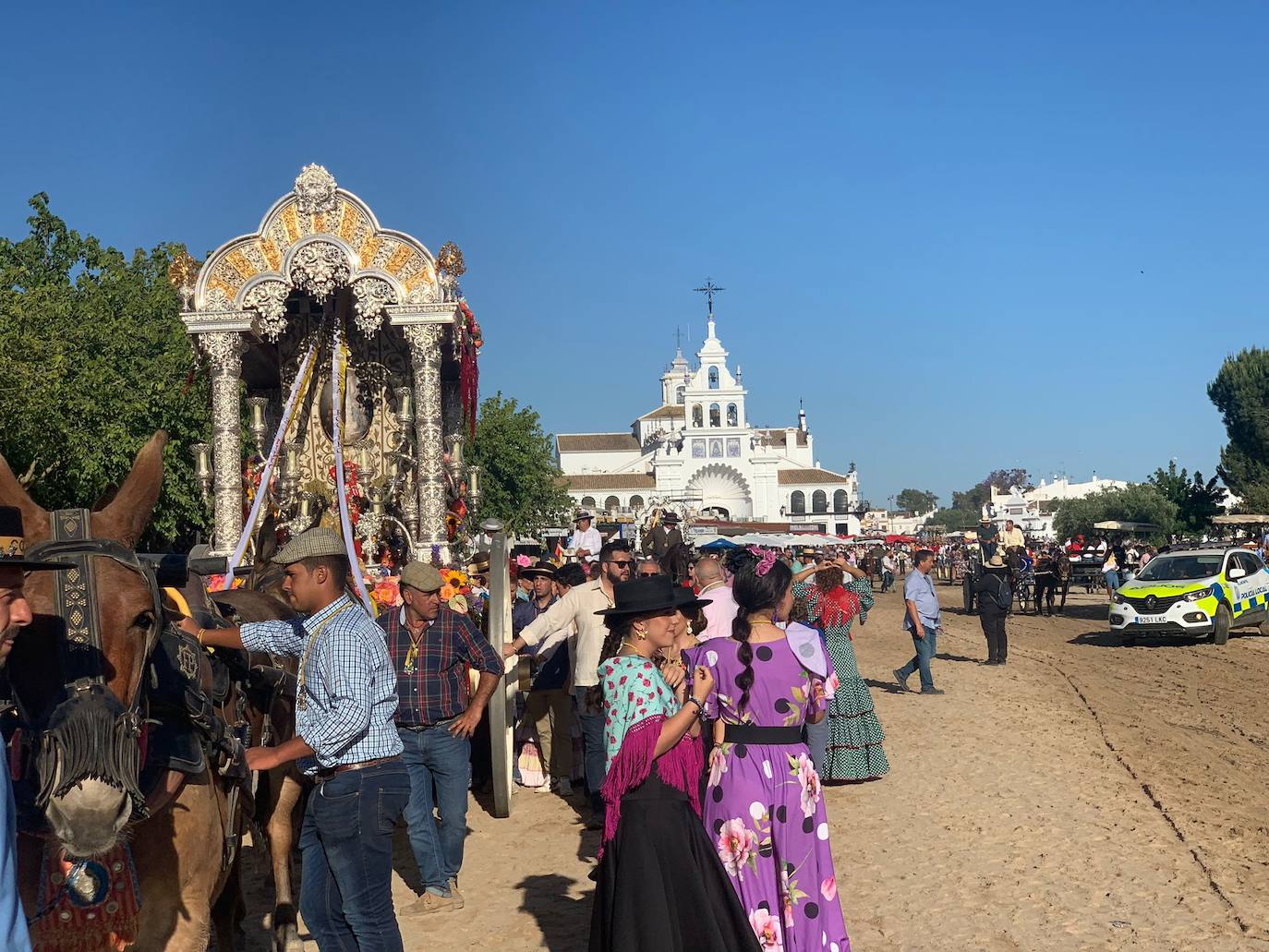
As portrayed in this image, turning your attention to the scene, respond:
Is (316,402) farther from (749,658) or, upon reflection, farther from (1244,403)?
(1244,403)

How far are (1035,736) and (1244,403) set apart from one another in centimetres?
6372

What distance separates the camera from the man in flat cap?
462cm

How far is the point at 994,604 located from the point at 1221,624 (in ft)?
18.4

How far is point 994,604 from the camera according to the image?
62.0 feet

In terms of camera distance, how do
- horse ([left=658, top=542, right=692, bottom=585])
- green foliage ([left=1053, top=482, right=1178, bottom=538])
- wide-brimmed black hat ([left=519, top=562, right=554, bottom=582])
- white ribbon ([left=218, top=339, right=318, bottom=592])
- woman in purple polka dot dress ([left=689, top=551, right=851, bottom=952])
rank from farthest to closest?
green foliage ([left=1053, top=482, right=1178, bottom=538]) < horse ([left=658, top=542, right=692, bottom=585]) < white ribbon ([left=218, top=339, right=318, bottom=592]) < wide-brimmed black hat ([left=519, top=562, right=554, bottom=582]) < woman in purple polka dot dress ([left=689, top=551, right=851, bottom=952])

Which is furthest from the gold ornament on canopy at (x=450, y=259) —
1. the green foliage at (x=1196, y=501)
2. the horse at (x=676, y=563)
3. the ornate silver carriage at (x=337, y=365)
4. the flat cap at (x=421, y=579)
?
the green foliage at (x=1196, y=501)

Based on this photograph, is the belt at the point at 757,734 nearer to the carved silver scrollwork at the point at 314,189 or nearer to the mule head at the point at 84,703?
the mule head at the point at 84,703

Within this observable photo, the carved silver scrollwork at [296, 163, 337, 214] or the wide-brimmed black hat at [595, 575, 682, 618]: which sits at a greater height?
the carved silver scrollwork at [296, 163, 337, 214]

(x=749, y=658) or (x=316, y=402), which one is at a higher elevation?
(x=316, y=402)

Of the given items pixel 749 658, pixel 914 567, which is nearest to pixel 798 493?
pixel 914 567

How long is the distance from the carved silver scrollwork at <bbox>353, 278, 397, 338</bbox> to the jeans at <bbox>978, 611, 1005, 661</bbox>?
407 inches

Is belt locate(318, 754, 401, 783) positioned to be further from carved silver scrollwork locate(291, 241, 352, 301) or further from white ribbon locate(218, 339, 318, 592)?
carved silver scrollwork locate(291, 241, 352, 301)

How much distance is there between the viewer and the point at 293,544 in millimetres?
4828

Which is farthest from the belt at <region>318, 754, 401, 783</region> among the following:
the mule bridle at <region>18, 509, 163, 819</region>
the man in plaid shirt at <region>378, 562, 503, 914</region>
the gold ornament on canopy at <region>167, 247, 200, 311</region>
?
the gold ornament on canopy at <region>167, 247, 200, 311</region>
